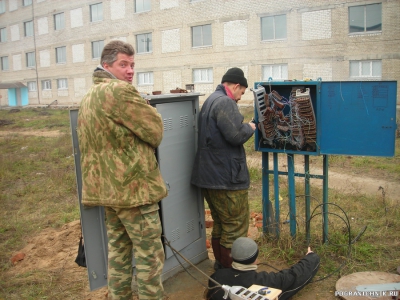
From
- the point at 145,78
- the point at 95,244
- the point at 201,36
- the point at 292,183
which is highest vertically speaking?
the point at 201,36

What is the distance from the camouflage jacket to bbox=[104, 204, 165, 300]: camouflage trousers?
0.13 metres

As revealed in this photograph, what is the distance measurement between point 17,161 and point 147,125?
8596mm

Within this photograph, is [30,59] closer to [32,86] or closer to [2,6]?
[32,86]

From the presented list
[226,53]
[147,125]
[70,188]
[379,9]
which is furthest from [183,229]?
[226,53]

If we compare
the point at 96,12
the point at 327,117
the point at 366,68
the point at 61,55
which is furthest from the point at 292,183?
the point at 61,55

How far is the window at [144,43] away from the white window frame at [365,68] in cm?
1366

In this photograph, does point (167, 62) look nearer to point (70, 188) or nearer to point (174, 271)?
point (70, 188)

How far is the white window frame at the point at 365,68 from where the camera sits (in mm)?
19375

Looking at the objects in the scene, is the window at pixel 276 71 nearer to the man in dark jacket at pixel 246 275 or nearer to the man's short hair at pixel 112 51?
the man in dark jacket at pixel 246 275

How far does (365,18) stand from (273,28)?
468cm

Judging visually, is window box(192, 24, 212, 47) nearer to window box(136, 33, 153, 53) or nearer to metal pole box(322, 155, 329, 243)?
window box(136, 33, 153, 53)

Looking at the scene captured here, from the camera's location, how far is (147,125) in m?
2.74

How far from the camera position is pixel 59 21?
34.2 m

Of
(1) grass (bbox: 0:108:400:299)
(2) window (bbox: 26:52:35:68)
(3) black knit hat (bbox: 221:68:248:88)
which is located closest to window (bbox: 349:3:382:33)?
(1) grass (bbox: 0:108:400:299)
